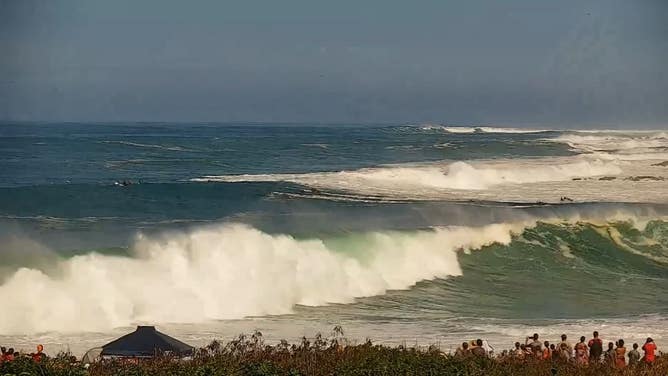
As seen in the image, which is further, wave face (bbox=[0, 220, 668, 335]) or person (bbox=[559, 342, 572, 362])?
wave face (bbox=[0, 220, 668, 335])

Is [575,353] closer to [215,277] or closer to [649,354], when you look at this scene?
[649,354]

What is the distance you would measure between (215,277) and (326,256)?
4952 mm

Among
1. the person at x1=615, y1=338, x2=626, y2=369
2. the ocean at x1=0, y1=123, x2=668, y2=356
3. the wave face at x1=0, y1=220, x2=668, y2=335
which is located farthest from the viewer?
the wave face at x1=0, y1=220, x2=668, y2=335

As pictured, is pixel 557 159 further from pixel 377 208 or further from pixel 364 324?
pixel 364 324

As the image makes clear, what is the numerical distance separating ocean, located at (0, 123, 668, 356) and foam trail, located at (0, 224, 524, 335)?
0.06m

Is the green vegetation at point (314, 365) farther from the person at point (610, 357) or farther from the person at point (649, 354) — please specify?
the person at point (649, 354)

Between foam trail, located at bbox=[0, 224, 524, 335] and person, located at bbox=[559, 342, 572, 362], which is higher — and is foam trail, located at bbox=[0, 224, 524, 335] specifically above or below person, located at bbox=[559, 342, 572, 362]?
below

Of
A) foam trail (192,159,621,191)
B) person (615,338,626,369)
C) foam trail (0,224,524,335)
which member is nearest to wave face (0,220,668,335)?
foam trail (0,224,524,335)

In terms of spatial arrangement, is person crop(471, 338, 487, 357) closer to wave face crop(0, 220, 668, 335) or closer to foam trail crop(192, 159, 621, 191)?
wave face crop(0, 220, 668, 335)

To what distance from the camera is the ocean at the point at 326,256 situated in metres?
25.0

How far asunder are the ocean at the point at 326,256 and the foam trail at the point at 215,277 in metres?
0.06

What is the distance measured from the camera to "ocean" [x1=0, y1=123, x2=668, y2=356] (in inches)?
982

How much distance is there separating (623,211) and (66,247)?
2515 centimetres

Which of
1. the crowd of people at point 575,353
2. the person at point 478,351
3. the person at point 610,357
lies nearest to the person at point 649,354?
the crowd of people at point 575,353
